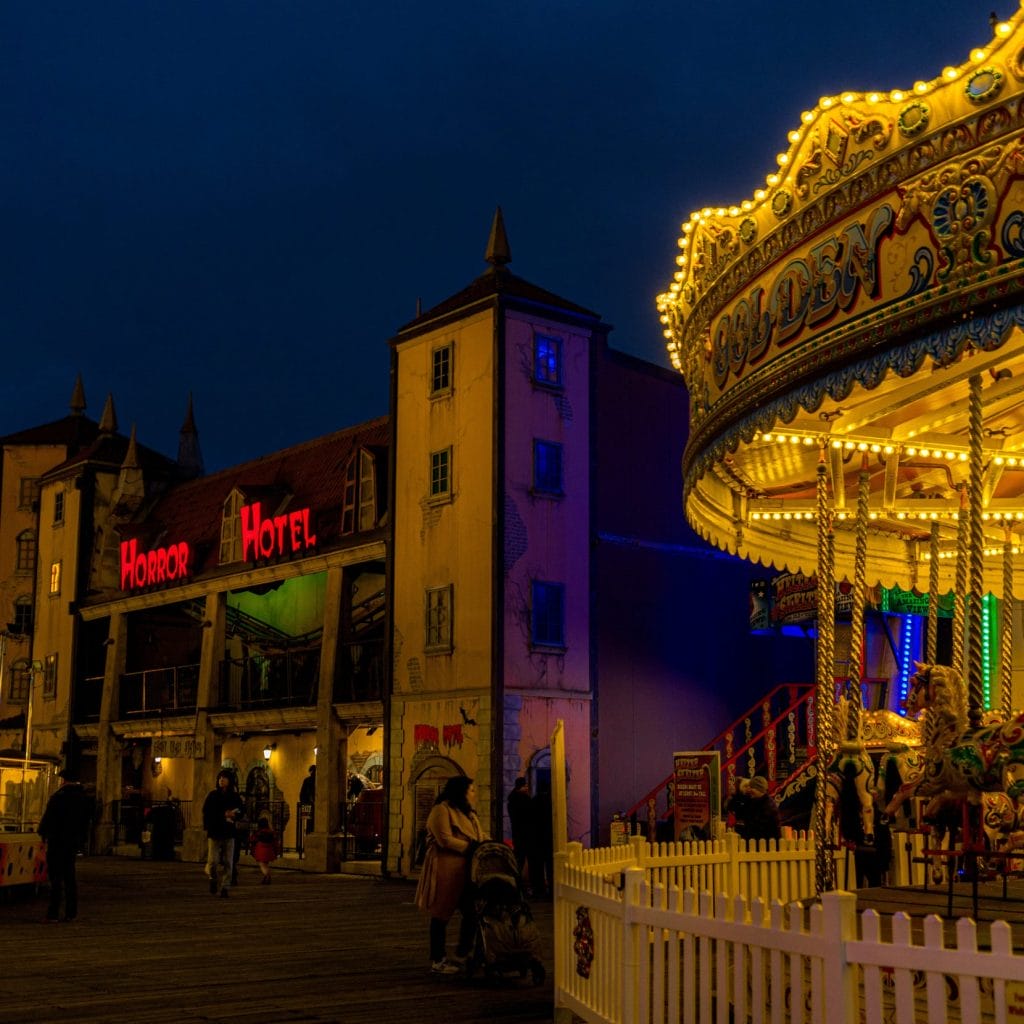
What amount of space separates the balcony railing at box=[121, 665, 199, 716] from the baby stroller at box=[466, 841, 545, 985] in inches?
946

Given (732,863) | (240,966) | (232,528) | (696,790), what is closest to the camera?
(732,863)

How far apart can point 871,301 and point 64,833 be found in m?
11.6

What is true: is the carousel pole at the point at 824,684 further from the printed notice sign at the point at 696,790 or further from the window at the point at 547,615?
the window at the point at 547,615

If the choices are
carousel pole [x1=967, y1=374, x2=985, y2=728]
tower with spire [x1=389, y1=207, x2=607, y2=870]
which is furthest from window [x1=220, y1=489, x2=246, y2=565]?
carousel pole [x1=967, y1=374, x2=985, y2=728]

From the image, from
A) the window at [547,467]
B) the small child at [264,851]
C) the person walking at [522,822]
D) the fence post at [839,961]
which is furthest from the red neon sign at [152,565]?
the fence post at [839,961]

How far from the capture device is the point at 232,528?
1307 inches

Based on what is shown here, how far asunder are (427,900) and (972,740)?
4618 millimetres

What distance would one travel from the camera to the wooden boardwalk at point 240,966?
34.1 ft

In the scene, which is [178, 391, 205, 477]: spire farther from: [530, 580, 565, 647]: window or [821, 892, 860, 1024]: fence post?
[821, 892, 860, 1024]: fence post

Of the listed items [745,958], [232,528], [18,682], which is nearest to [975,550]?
[745,958]

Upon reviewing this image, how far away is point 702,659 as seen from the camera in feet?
92.2

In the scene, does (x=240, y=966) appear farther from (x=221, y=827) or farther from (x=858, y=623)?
(x=221, y=827)

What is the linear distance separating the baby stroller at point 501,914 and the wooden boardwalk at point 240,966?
0.21m

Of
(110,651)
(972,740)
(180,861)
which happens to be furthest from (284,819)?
(972,740)
